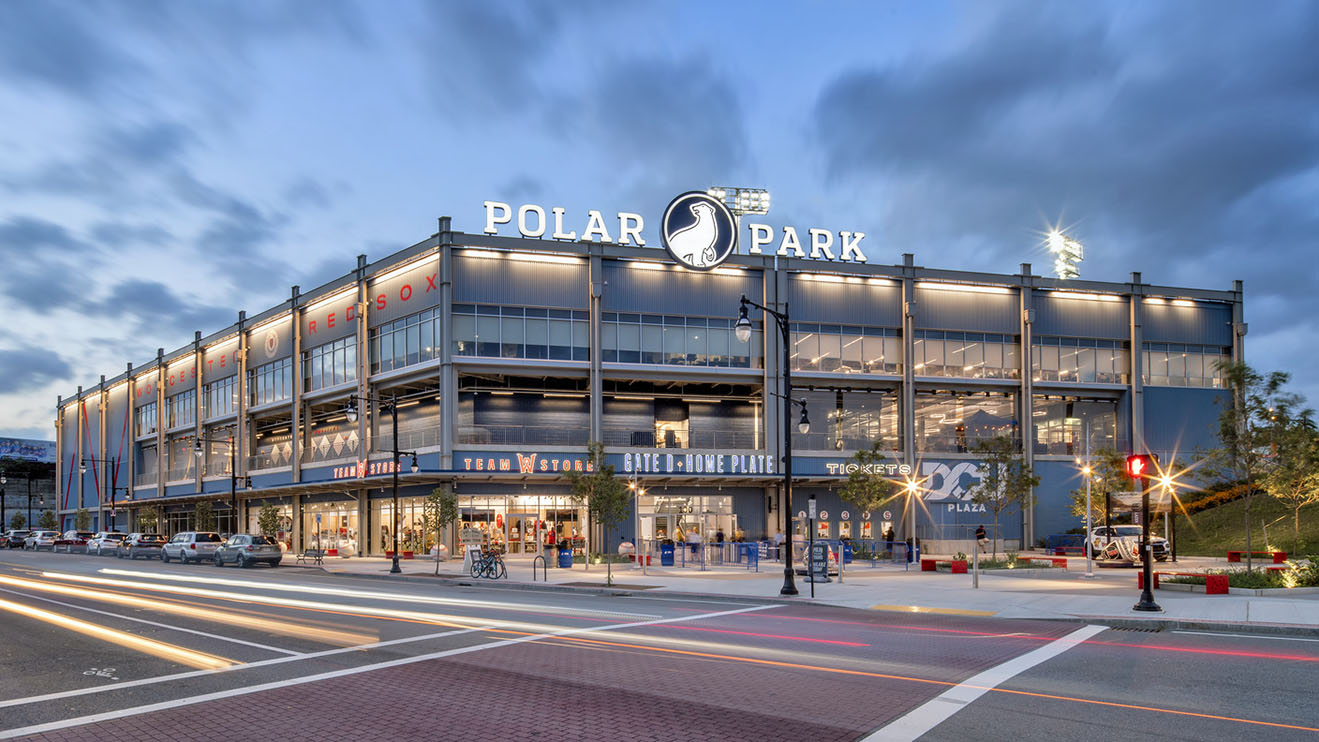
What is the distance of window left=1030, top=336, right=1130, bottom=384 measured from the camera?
6306cm

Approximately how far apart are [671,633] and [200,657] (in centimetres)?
809

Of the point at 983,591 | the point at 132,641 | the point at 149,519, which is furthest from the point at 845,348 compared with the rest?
the point at 149,519

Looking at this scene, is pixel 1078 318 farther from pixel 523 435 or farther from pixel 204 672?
pixel 204 672

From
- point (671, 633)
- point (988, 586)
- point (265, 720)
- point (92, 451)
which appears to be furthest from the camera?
point (92, 451)

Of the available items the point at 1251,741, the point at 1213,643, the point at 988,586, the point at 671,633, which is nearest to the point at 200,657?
the point at 671,633

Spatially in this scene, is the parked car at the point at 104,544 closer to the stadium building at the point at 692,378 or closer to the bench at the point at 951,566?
the stadium building at the point at 692,378

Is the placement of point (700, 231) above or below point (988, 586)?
above

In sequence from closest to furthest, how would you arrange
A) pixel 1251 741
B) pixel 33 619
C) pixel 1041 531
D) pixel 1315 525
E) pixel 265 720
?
pixel 1251 741
pixel 265 720
pixel 33 619
pixel 1315 525
pixel 1041 531

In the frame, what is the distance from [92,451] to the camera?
106m

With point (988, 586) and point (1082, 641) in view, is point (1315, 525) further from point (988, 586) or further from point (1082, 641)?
point (1082, 641)

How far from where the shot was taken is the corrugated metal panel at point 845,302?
59.4 meters

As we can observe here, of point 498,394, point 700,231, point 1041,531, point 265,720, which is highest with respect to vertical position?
point 700,231

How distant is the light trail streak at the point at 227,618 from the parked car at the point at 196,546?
23.6 m

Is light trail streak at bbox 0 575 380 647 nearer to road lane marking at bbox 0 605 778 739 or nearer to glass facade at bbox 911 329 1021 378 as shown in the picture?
road lane marking at bbox 0 605 778 739
